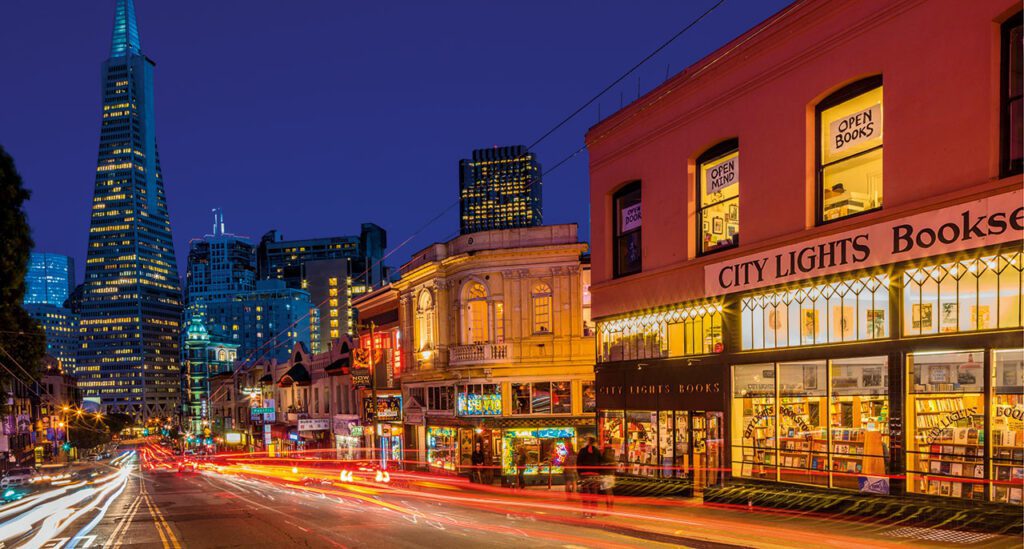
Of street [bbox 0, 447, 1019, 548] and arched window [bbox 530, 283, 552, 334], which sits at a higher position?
arched window [bbox 530, 283, 552, 334]

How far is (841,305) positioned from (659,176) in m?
7.38

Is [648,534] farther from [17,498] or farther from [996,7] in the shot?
[17,498]

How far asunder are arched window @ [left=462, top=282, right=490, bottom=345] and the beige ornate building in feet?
0.14

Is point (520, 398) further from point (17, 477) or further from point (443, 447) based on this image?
point (17, 477)

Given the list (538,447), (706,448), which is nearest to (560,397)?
(538,447)

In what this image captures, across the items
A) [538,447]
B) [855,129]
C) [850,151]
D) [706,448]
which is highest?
[855,129]

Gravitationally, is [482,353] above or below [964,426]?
below

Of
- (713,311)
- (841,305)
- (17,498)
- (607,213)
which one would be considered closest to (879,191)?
(841,305)

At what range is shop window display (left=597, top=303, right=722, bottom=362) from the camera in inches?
762

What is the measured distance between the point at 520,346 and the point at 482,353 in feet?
5.43

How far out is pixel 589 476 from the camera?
18703mm

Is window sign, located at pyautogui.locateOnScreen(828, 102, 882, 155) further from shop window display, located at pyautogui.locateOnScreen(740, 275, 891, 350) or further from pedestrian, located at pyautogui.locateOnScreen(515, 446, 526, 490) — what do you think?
pedestrian, located at pyautogui.locateOnScreen(515, 446, 526, 490)

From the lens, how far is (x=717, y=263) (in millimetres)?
18875

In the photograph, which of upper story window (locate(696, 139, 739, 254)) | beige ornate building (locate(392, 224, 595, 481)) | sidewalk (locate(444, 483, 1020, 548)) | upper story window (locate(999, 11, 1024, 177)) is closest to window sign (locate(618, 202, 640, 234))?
upper story window (locate(696, 139, 739, 254))
